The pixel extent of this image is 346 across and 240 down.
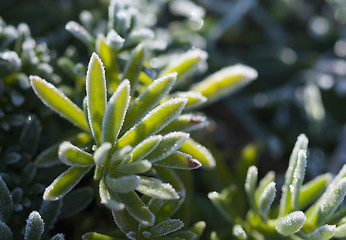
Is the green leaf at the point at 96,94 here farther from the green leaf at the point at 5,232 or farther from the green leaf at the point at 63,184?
the green leaf at the point at 5,232

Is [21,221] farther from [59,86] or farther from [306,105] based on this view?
[306,105]

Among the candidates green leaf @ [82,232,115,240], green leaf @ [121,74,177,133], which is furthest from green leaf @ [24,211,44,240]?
green leaf @ [121,74,177,133]

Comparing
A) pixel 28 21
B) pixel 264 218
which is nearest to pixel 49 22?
pixel 28 21

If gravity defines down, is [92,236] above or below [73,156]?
below

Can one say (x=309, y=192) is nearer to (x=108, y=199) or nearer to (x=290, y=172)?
(x=290, y=172)

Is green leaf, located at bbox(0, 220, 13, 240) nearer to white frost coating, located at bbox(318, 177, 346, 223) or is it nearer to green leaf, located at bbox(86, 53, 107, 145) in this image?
green leaf, located at bbox(86, 53, 107, 145)

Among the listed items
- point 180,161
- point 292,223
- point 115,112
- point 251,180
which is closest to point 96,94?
point 115,112
